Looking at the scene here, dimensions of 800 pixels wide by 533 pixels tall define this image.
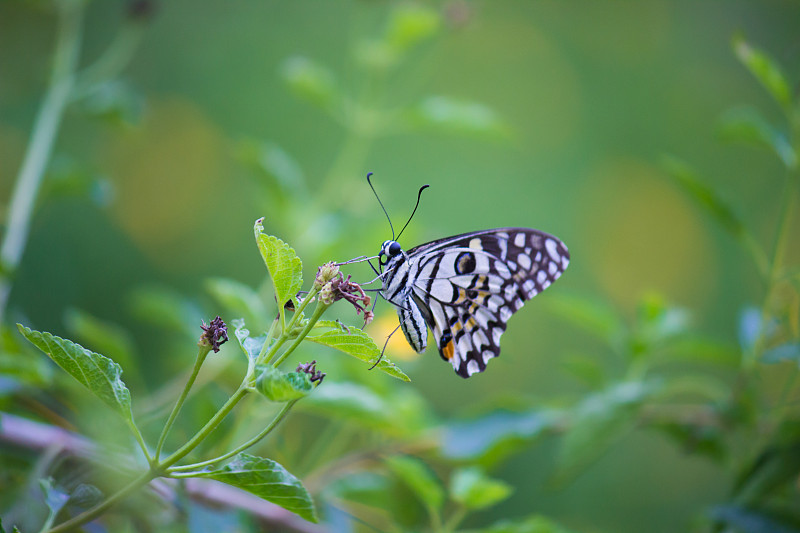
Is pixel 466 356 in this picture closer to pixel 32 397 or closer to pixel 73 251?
pixel 32 397

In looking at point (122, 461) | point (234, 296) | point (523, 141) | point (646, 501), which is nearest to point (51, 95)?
point (234, 296)

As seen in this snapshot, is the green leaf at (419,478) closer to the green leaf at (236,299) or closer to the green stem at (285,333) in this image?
the green leaf at (236,299)

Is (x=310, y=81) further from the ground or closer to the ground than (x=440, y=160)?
closer to the ground

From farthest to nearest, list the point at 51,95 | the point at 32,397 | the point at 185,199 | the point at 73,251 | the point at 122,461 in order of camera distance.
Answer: the point at 185,199, the point at 73,251, the point at 51,95, the point at 32,397, the point at 122,461

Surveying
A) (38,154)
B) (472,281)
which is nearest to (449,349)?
(472,281)

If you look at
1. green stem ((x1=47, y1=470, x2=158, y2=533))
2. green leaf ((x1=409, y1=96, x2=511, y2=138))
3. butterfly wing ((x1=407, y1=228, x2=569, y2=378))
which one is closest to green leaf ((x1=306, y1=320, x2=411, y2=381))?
green stem ((x1=47, y1=470, x2=158, y2=533))

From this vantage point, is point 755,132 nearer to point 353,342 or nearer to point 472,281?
point 472,281
